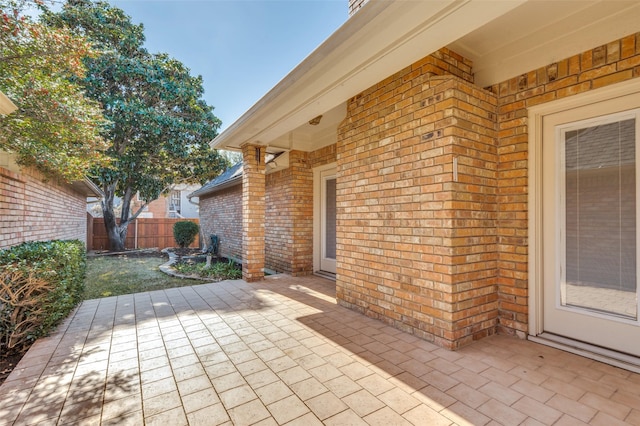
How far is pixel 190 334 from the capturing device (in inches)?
128

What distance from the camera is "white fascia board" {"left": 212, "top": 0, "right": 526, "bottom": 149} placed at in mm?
2113

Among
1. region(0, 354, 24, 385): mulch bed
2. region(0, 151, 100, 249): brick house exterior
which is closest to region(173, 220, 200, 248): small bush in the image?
region(0, 151, 100, 249): brick house exterior

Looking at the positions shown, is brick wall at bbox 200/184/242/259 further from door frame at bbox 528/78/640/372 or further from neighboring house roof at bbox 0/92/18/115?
door frame at bbox 528/78/640/372

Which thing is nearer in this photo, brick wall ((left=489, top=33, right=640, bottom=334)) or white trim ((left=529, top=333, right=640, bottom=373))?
white trim ((left=529, top=333, right=640, bottom=373))

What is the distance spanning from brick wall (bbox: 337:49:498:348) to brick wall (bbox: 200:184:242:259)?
262 inches

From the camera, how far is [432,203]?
293 cm

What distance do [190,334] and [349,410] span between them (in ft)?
7.05

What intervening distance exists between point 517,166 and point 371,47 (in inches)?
78.2

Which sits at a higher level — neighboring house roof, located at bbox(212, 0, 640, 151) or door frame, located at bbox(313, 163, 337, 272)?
neighboring house roof, located at bbox(212, 0, 640, 151)

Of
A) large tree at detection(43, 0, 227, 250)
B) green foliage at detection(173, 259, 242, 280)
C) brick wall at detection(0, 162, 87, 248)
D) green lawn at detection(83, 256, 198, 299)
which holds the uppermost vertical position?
large tree at detection(43, 0, 227, 250)

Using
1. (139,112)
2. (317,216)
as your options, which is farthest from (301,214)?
(139,112)

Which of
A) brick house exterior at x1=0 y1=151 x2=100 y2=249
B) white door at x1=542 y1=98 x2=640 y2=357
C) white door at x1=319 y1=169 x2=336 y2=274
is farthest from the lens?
white door at x1=319 y1=169 x2=336 y2=274

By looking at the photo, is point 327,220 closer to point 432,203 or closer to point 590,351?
point 432,203

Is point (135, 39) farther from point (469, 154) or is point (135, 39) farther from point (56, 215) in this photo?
point (469, 154)
